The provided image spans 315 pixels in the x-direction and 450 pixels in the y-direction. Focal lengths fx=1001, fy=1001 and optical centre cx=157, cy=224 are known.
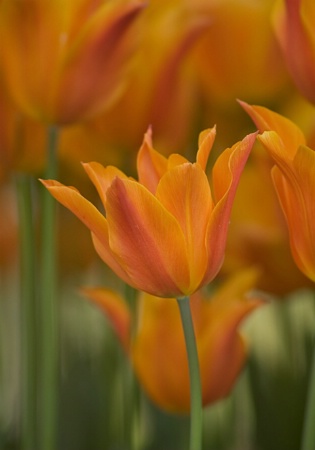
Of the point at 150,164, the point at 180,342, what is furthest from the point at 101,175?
the point at 180,342

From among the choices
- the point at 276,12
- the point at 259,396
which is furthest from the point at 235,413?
the point at 276,12

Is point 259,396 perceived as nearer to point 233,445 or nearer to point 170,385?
point 233,445

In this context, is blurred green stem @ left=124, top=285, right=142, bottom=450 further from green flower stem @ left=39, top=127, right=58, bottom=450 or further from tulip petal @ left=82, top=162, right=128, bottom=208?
tulip petal @ left=82, top=162, right=128, bottom=208

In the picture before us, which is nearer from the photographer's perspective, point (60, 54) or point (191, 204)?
point (191, 204)

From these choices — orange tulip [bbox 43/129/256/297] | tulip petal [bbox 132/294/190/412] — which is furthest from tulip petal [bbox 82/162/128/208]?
tulip petal [bbox 132/294/190/412]

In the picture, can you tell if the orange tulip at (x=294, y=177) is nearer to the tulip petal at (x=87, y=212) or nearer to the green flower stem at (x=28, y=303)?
the tulip petal at (x=87, y=212)

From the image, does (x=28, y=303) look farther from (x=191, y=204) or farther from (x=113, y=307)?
(x=191, y=204)
